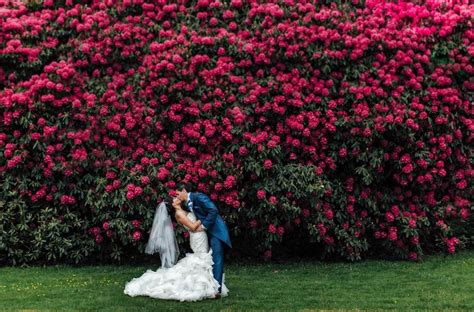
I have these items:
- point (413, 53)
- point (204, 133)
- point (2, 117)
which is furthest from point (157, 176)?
point (413, 53)

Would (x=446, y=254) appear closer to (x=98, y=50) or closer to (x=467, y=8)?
(x=467, y=8)

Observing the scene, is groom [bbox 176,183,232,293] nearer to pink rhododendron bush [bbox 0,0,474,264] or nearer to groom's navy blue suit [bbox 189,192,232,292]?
groom's navy blue suit [bbox 189,192,232,292]

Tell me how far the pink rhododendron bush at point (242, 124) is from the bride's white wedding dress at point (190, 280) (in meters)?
1.87

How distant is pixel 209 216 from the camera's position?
900 centimetres

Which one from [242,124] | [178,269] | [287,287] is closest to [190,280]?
[178,269]

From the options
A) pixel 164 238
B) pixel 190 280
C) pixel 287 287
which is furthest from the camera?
pixel 287 287

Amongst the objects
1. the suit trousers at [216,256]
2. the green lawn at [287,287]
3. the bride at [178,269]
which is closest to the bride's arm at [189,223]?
the bride at [178,269]

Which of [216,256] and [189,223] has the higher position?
[189,223]

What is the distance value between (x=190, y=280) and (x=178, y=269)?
0.23 m

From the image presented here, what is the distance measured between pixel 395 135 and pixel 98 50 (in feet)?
15.6

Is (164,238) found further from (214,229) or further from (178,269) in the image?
(214,229)

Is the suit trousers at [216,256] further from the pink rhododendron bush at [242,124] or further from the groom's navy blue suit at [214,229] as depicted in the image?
the pink rhododendron bush at [242,124]

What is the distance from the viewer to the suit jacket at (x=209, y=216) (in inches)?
355

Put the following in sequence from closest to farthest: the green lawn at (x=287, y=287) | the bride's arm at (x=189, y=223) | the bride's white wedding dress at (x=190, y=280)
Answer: the green lawn at (x=287, y=287) < the bride's white wedding dress at (x=190, y=280) < the bride's arm at (x=189, y=223)
